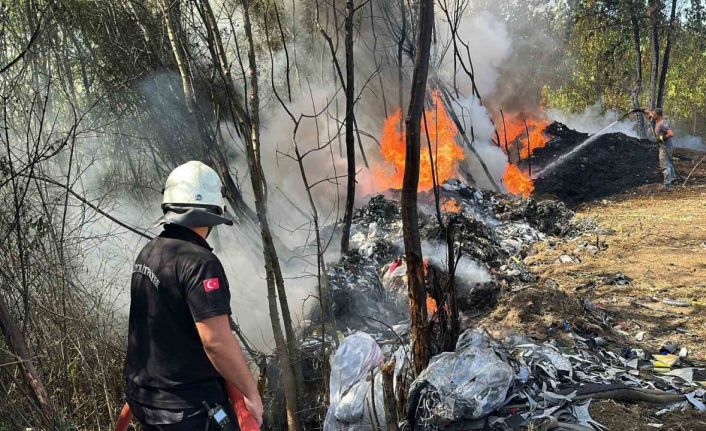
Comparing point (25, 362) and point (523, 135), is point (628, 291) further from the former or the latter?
point (523, 135)

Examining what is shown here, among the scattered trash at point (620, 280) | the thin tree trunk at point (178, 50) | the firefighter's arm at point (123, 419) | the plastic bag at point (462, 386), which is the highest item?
the thin tree trunk at point (178, 50)

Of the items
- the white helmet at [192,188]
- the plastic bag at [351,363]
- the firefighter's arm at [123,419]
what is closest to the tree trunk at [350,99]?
the plastic bag at [351,363]

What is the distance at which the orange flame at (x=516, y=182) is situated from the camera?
477 inches

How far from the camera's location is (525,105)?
62.1ft

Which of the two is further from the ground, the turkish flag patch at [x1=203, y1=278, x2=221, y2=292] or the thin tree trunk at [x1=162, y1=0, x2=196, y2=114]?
the thin tree trunk at [x1=162, y1=0, x2=196, y2=114]

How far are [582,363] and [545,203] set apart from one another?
657 centimetres

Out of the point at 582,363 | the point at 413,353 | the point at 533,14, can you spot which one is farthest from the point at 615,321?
the point at 533,14

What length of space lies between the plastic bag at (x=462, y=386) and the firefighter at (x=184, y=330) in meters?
1.19

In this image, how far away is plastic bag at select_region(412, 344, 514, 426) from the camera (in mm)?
2803

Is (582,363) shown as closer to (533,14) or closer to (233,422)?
(233,422)

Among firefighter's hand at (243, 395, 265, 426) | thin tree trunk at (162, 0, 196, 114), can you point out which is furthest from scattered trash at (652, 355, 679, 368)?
thin tree trunk at (162, 0, 196, 114)

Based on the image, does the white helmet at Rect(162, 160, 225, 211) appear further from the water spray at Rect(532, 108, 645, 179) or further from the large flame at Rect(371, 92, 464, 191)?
the water spray at Rect(532, 108, 645, 179)

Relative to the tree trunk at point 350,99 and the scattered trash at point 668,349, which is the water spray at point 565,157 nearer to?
the tree trunk at point 350,99

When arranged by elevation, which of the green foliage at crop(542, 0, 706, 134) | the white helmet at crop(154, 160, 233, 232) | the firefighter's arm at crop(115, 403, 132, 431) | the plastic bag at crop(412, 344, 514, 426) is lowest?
the plastic bag at crop(412, 344, 514, 426)
